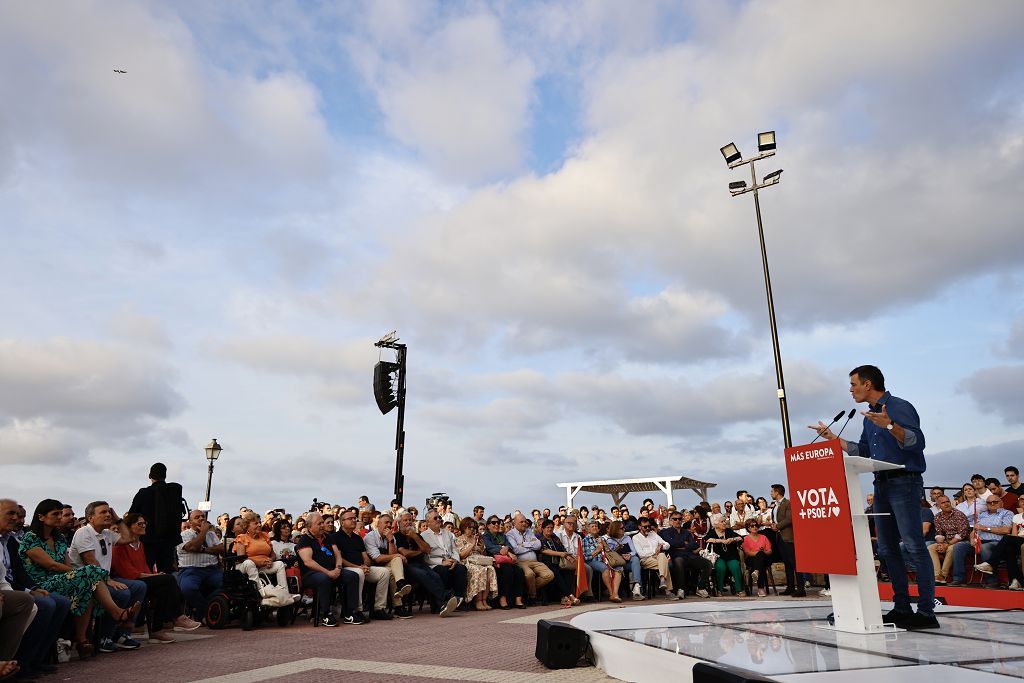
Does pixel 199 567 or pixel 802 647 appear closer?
pixel 802 647

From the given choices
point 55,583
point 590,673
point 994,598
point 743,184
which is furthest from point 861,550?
point 743,184

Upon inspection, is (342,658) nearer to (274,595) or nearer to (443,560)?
(274,595)

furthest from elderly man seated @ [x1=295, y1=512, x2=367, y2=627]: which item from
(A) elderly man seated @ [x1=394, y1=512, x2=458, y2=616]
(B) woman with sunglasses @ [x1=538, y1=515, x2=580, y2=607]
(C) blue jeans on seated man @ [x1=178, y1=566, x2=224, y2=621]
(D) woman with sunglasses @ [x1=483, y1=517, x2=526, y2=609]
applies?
(B) woman with sunglasses @ [x1=538, y1=515, x2=580, y2=607]

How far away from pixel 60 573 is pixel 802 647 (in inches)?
223

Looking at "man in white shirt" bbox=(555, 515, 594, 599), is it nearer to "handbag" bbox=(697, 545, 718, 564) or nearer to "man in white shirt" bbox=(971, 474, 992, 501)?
"handbag" bbox=(697, 545, 718, 564)

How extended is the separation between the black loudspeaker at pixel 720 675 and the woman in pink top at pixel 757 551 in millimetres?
10357

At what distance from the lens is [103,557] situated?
679 cm

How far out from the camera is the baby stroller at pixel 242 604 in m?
8.43

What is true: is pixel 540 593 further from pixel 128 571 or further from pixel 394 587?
pixel 128 571

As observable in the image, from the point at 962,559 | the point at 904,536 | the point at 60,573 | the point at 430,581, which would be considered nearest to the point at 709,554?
the point at 962,559

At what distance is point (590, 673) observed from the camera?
4699 millimetres

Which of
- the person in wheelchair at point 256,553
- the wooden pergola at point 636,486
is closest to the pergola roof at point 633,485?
the wooden pergola at point 636,486

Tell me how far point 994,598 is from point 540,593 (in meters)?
6.40

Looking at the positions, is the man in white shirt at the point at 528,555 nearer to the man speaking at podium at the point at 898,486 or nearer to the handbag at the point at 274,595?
the handbag at the point at 274,595
